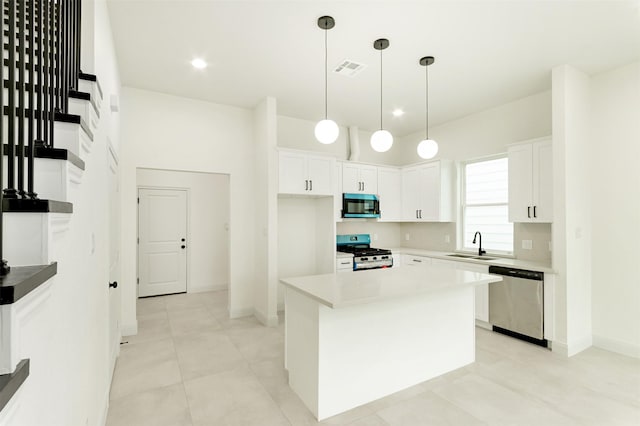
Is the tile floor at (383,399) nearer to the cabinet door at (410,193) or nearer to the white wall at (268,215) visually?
the white wall at (268,215)

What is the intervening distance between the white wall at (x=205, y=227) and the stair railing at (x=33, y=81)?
472 centimetres

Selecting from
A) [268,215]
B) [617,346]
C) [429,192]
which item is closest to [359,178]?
[429,192]

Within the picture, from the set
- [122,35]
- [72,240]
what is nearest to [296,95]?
[122,35]

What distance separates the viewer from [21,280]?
0.77m

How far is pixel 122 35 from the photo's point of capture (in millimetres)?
2939

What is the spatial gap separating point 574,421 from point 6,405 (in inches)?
125

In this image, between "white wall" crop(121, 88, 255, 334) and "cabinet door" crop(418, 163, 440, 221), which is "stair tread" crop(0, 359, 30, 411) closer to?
"white wall" crop(121, 88, 255, 334)

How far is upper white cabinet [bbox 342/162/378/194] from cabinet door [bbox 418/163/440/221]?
2.56 feet

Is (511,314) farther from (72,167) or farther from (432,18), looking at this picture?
(72,167)

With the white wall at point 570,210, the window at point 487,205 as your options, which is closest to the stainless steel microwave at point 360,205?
the window at point 487,205

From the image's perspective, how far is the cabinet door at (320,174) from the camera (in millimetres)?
4723

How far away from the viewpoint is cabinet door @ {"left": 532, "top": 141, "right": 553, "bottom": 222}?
3.72 m

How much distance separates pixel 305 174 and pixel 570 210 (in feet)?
10.5

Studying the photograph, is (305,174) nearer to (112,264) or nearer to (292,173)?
(292,173)
